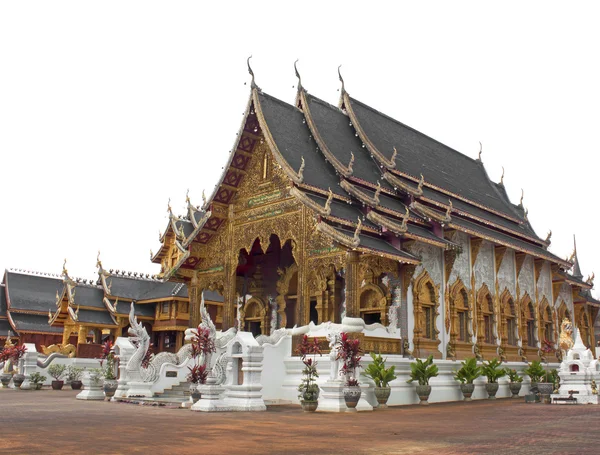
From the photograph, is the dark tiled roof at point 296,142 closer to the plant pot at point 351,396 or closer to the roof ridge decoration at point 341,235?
the roof ridge decoration at point 341,235

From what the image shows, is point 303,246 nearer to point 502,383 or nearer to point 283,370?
point 283,370

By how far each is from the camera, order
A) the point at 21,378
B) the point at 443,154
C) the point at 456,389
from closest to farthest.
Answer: the point at 456,389
the point at 21,378
the point at 443,154

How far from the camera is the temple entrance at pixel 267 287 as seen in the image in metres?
17.1

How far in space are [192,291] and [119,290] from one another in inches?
472

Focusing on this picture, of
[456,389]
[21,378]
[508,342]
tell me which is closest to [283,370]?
[456,389]

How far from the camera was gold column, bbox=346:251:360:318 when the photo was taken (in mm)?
12852

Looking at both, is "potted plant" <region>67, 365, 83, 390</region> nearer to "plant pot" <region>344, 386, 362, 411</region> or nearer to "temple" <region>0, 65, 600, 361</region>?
"temple" <region>0, 65, 600, 361</region>

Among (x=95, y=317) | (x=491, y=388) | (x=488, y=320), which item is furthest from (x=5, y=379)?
(x=488, y=320)

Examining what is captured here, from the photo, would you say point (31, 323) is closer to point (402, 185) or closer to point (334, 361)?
point (402, 185)

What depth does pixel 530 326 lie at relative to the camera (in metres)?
19.2

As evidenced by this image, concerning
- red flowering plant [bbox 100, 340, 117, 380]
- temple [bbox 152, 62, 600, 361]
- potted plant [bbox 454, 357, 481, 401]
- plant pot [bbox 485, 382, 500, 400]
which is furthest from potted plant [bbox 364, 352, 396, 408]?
red flowering plant [bbox 100, 340, 117, 380]

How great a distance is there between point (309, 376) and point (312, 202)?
3615 millimetres

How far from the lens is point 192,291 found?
55.7ft

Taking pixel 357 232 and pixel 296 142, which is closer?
pixel 357 232
